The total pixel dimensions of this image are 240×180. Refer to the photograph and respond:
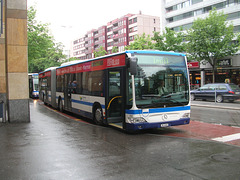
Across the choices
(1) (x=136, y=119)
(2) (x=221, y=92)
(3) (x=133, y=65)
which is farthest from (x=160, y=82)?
(2) (x=221, y=92)

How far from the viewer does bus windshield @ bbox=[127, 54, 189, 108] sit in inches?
334

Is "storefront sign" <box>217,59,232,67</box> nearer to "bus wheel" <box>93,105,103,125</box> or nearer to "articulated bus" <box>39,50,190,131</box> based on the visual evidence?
"bus wheel" <box>93,105,103,125</box>

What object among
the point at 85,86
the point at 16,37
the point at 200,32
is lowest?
the point at 85,86

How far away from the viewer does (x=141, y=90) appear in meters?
8.47

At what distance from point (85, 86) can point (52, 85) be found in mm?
7137

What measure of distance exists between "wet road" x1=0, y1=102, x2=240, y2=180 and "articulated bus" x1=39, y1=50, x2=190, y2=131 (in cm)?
68

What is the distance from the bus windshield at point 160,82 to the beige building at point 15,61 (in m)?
5.31

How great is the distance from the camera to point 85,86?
475 inches

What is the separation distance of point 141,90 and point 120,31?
76.0 meters

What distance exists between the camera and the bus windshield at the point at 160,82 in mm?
8492

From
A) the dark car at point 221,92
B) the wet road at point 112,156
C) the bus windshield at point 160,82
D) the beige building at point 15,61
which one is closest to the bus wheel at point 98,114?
the wet road at point 112,156

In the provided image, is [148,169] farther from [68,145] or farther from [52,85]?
[52,85]

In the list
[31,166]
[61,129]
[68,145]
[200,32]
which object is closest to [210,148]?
[68,145]

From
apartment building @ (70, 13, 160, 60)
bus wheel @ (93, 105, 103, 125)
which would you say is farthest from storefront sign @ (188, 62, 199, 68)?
apartment building @ (70, 13, 160, 60)
